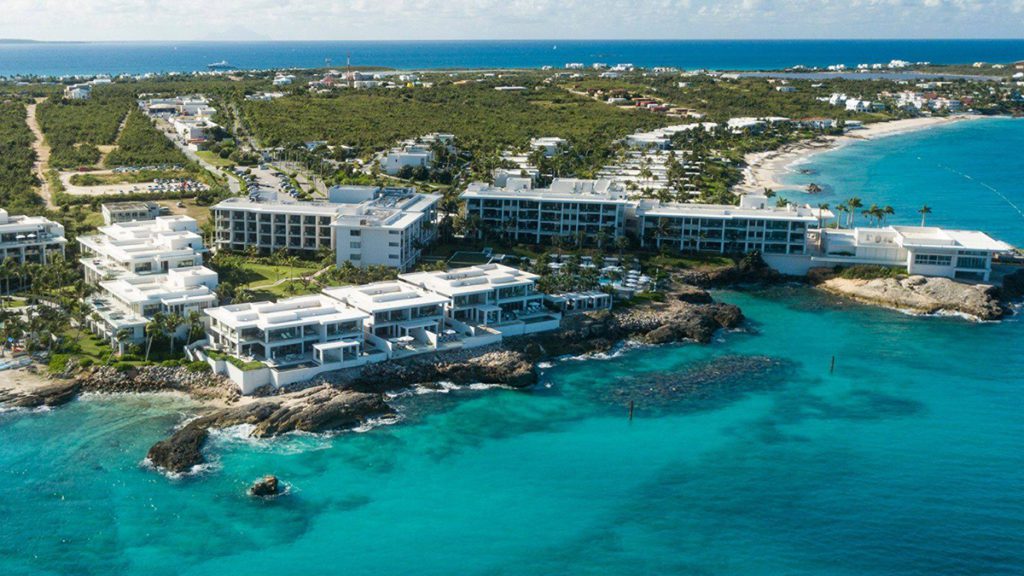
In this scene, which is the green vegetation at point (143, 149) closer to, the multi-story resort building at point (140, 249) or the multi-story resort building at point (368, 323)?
the multi-story resort building at point (140, 249)

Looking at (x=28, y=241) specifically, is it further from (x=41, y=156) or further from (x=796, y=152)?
(x=796, y=152)

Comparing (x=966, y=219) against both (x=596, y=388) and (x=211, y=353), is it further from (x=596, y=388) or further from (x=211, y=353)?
(x=211, y=353)

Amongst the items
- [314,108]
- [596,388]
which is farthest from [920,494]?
[314,108]

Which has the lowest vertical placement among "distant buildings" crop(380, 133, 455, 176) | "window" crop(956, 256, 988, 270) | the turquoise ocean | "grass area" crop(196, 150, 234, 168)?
the turquoise ocean

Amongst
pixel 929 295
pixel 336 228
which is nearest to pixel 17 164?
pixel 336 228

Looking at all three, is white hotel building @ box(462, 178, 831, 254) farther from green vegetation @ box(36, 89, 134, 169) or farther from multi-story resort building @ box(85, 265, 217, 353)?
green vegetation @ box(36, 89, 134, 169)

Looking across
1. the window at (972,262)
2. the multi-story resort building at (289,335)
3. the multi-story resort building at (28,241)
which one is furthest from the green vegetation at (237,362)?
the window at (972,262)

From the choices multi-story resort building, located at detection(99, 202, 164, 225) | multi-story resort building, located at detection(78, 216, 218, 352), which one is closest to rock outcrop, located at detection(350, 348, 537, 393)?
multi-story resort building, located at detection(78, 216, 218, 352)
